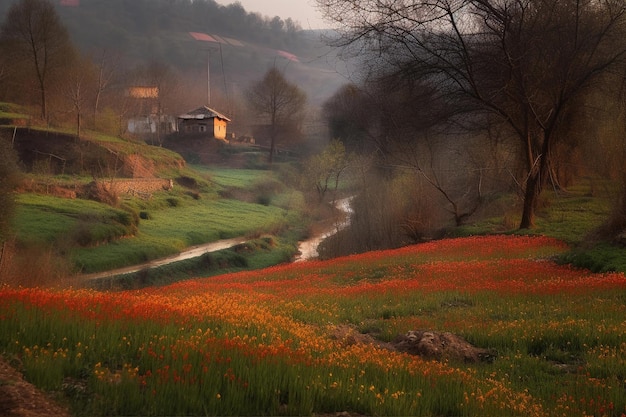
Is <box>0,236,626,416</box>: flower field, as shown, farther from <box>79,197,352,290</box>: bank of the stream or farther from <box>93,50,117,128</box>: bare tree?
<box>93,50,117,128</box>: bare tree

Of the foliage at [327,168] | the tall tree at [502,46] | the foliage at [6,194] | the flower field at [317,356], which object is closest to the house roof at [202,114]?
the foliage at [327,168]

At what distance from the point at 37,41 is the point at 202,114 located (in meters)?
25.7

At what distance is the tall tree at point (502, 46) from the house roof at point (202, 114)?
61093 mm

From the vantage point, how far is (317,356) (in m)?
8.77

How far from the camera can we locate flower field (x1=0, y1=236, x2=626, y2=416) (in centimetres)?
638

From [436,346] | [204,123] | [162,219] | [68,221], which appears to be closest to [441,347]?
[436,346]

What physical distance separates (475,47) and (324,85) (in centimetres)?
9039

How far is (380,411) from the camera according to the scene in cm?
648

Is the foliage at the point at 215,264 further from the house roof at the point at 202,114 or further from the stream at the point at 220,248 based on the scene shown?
the house roof at the point at 202,114

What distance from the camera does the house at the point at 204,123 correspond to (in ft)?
293

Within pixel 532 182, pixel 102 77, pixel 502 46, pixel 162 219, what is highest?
pixel 102 77

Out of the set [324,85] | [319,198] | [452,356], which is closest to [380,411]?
[452,356]

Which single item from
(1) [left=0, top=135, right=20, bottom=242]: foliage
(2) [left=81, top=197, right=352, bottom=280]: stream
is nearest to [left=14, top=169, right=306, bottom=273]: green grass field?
(2) [left=81, top=197, right=352, bottom=280]: stream

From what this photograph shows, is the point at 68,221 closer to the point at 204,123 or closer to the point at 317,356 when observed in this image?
the point at 317,356
